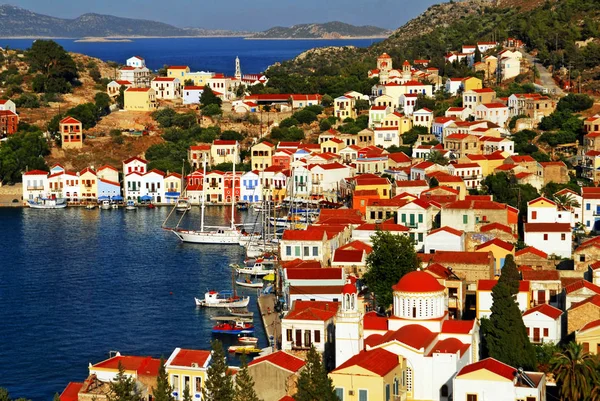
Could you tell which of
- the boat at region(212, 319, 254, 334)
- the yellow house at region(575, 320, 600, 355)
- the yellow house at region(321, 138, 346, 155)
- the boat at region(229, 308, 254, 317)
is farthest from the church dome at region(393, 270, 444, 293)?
the yellow house at region(321, 138, 346, 155)

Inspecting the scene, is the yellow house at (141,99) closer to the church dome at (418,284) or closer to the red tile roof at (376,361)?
the church dome at (418,284)

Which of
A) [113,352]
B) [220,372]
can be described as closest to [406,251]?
[113,352]

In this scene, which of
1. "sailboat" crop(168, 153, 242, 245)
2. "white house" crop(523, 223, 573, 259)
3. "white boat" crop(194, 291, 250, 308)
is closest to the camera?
"white boat" crop(194, 291, 250, 308)

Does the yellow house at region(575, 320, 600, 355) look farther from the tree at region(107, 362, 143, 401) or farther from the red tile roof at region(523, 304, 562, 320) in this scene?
the tree at region(107, 362, 143, 401)

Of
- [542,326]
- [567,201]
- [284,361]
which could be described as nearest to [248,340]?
[284,361]

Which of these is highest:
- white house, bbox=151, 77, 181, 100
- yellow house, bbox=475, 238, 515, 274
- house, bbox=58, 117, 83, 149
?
white house, bbox=151, 77, 181, 100

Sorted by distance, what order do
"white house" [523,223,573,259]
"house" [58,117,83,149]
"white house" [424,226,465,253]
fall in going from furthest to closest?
"house" [58,117,83,149] → "white house" [523,223,573,259] → "white house" [424,226,465,253]
